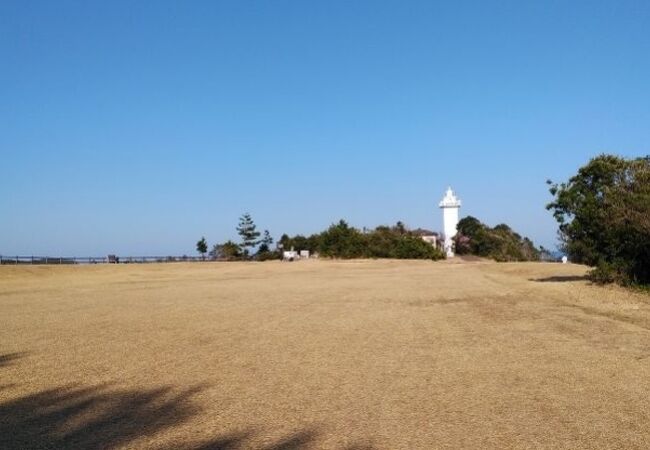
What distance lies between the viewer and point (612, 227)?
18.8 m

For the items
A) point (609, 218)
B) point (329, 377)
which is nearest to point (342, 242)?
point (609, 218)

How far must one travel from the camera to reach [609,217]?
1881cm

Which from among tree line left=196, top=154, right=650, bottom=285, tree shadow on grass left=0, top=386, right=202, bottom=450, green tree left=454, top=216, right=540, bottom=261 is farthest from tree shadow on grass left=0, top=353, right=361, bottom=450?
green tree left=454, top=216, right=540, bottom=261

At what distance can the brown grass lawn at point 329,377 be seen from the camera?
571 cm

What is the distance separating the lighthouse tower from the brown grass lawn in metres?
55.1

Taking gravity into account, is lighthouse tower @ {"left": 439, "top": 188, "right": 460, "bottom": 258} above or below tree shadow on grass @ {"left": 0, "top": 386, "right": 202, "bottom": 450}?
above

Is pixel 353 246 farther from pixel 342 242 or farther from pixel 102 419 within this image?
pixel 102 419

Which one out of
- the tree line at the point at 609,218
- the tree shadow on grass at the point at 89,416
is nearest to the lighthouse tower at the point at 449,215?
the tree line at the point at 609,218

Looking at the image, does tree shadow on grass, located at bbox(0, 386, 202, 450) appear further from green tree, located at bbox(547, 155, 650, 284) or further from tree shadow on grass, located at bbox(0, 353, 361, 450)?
green tree, located at bbox(547, 155, 650, 284)

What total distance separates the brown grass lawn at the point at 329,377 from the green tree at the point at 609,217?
134 inches

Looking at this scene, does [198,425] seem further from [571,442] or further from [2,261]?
[2,261]

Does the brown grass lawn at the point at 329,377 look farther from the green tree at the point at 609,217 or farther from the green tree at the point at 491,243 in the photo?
the green tree at the point at 491,243

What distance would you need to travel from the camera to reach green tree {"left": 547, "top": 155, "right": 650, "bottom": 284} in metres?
18.2

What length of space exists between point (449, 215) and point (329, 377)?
6441 cm
